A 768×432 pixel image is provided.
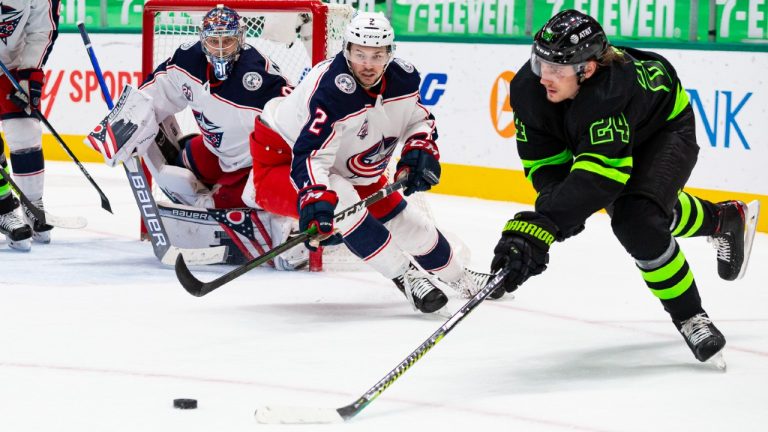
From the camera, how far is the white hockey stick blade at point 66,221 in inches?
198

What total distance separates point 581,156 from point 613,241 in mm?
2404

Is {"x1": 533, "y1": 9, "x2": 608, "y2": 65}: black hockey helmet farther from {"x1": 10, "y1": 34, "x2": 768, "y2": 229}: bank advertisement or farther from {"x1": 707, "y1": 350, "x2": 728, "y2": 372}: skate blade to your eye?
{"x1": 10, "y1": 34, "x2": 768, "y2": 229}: bank advertisement

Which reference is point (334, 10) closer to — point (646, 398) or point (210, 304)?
point (210, 304)

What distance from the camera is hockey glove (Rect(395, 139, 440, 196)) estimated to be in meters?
3.39

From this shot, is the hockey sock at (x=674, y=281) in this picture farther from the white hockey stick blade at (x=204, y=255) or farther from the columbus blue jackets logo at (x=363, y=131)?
the white hockey stick blade at (x=204, y=255)

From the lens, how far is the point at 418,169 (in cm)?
339

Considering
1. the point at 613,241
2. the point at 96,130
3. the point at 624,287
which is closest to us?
the point at 624,287

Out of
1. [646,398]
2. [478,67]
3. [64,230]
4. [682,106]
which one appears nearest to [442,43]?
[478,67]

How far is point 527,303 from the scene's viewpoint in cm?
376

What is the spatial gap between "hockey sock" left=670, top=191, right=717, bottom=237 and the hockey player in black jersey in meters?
0.23

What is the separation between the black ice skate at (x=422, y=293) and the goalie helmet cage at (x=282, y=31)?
86 cm

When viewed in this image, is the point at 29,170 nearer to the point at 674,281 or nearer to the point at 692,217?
the point at 692,217

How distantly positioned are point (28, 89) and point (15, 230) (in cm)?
54

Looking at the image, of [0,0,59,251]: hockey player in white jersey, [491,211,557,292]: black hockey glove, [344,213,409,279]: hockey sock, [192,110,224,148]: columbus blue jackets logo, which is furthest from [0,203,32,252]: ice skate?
[491,211,557,292]: black hockey glove
